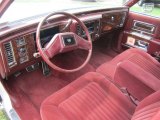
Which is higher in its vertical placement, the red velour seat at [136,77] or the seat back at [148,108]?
the seat back at [148,108]

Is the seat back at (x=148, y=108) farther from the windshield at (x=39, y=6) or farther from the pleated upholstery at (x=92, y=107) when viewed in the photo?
the windshield at (x=39, y=6)

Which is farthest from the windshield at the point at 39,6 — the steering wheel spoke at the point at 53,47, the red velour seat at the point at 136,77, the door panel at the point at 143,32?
the red velour seat at the point at 136,77

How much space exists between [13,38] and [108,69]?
3.12 feet

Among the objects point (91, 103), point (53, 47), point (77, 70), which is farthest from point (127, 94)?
Answer: point (53, 47)

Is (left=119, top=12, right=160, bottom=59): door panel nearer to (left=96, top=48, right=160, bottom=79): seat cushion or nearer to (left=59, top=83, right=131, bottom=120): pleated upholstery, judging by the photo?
(left=96, top=48, right=160, bottom=79): seat cushion

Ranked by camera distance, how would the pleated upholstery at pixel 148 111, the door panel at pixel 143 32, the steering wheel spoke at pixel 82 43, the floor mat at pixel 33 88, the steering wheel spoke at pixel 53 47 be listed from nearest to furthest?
the pleated upholstery at pixel 148 111, the steering wheel spoke at pixel 53 47, the steering wheel spoke at pixel 82 43, the floor mat at pixel 33 88, the door panel at pixel 143 32

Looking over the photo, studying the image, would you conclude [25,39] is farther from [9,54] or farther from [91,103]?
[91,103]

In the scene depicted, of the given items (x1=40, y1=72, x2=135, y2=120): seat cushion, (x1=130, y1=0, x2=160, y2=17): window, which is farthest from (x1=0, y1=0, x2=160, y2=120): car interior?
(x1=130, y1=0, x2=160, y2=17): window

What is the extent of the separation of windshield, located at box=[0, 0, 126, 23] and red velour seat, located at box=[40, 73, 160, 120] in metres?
0.85

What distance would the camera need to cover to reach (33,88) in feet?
6.68

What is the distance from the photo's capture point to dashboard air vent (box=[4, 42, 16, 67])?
Answer: 1.51m

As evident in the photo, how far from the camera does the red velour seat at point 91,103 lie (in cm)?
132

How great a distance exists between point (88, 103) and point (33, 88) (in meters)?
0.81

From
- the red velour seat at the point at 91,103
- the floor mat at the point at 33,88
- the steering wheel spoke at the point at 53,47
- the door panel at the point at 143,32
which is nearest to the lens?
the red velour seat at the point at 91,103
